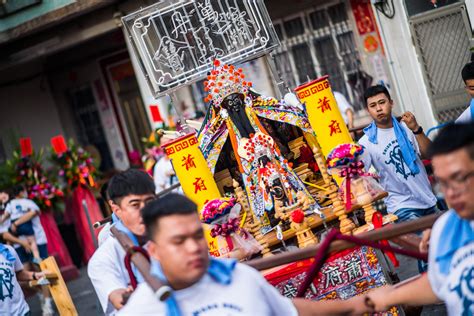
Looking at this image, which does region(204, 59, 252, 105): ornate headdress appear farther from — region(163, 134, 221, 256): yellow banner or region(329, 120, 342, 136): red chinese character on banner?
region(329, 120, 342, 136): red chinese character on banner

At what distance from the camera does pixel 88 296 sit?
44.3 feet

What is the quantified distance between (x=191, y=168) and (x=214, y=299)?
14.3 feet

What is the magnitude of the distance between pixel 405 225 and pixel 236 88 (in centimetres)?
368

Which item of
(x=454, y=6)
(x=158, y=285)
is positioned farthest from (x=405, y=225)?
(x=454, y=6)

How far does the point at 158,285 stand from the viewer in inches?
149

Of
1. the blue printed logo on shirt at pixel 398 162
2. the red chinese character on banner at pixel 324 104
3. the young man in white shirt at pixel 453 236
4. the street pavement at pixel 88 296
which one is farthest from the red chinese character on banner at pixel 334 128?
the young man in white shirt at pixel 453 236

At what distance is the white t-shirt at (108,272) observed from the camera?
16.9 feet

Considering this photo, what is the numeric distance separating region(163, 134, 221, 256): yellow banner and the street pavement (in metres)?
2.32

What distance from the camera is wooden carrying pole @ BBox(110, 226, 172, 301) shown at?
3748 mm

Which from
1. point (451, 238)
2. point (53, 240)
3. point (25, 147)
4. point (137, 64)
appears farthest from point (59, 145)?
point (451, 238)

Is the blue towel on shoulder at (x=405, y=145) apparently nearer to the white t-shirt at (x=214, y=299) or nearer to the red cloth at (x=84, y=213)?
the white t-shirt at (x=214, y=299)

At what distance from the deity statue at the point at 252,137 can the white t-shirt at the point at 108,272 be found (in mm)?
2438

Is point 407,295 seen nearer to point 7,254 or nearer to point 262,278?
point 262,278

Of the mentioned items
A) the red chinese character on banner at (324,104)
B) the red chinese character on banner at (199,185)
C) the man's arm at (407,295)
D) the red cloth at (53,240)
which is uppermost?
the red chinese character on banner at (324,104)
